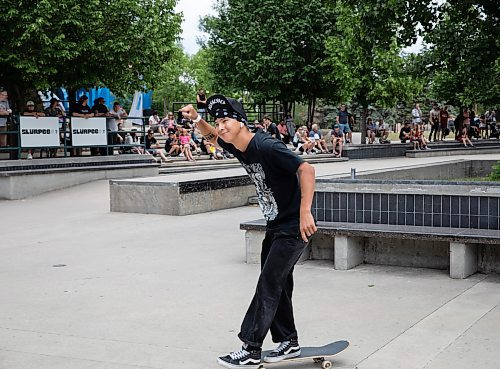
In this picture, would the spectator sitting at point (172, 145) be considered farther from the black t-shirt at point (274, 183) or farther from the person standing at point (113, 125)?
the black t-shirt at point (274, 183)

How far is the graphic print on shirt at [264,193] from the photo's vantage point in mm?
5008

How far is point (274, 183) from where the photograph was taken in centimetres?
498

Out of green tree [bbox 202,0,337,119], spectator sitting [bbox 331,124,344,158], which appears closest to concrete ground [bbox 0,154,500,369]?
spectator sitting [bbox 331,124,344,158]

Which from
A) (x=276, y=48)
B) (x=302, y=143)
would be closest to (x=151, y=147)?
(x=302, y=143)

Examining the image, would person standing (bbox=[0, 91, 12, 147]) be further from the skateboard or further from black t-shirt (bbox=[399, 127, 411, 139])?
black t-shirt (bbox=[399, 127, 411, 139])

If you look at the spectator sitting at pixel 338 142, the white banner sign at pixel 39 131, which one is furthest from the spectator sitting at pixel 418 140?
the white banner sign at pixel 39 131

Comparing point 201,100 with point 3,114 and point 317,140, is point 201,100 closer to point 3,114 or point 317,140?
point 3,114

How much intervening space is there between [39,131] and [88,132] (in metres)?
1.65

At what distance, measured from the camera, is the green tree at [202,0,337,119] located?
3703cm

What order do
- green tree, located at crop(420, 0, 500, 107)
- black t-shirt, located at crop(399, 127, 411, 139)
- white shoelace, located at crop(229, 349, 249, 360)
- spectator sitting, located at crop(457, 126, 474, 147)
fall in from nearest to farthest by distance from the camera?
white shoelace, located at crop(229, 349, 249, 360), green tree, located at crop(420, 0, 500, 107), spectator sitting, located at crop(457, 126, 474, 147), black t-shirt, located at crop(399, 127, 411, 139)

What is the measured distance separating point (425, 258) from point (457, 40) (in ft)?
31.3

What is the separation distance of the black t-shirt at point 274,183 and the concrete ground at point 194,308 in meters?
1.03

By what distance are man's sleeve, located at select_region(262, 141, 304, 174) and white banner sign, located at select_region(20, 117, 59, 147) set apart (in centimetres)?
1473

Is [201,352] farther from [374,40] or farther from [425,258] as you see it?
[374,40]
